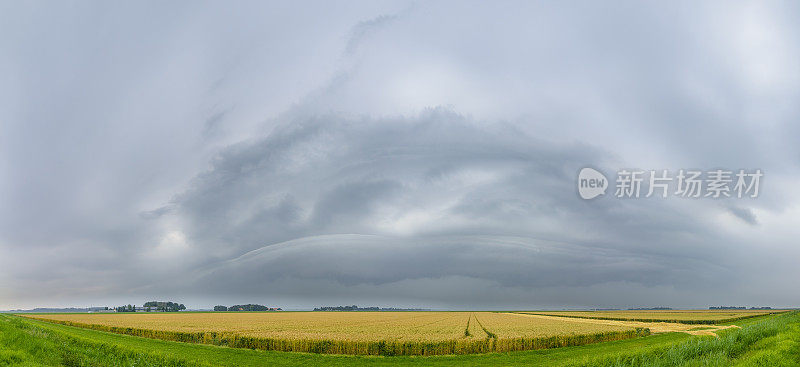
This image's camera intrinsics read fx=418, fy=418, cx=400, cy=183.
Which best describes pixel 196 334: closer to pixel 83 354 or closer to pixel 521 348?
pixel 83 354

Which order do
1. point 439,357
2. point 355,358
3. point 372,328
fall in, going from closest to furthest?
point 355,358, point 439,357, point 372,328

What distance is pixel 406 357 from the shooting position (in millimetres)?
31172

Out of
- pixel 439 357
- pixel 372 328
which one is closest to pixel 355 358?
pixel 439 357

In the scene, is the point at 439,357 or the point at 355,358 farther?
the point at 439,357

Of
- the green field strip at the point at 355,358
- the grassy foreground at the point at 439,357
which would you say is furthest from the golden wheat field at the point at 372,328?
the grassy foreground at the point at 439,357

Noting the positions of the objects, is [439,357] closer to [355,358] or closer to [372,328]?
[355,358]

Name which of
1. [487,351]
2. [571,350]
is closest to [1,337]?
[487,351]

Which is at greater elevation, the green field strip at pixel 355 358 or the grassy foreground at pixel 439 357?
the grassy foreground at pixel 439 357

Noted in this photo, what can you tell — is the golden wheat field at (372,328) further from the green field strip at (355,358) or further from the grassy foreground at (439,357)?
the grassy foreground at (439,357)

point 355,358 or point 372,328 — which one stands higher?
point 355,358

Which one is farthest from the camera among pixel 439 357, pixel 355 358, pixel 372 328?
pixel 372 328

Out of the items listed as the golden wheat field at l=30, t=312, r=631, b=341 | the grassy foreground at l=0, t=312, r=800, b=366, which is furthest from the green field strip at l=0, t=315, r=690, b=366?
the golden wheat field at l=30, t=312, r=631, b=341

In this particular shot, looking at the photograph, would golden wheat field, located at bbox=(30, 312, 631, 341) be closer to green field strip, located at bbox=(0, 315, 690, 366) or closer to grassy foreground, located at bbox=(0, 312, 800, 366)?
green field strip, located at bbox=(0, 315, 690, 366)

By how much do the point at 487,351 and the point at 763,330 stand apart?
18.5 meters
